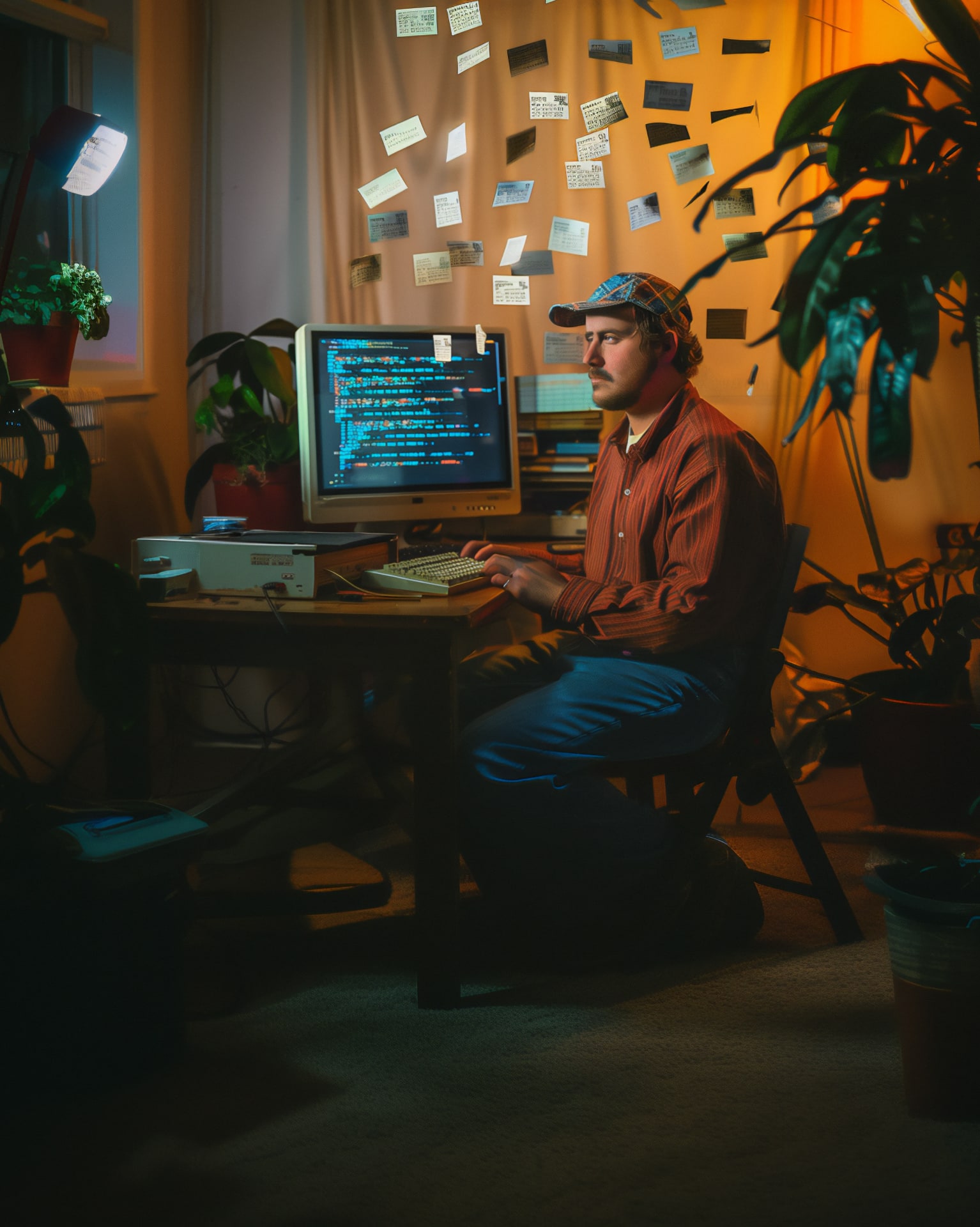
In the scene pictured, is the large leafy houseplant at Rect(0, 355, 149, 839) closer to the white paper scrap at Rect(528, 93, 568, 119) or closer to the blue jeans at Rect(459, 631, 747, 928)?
the blue jeans at Rect(459, 631, 747, 928)

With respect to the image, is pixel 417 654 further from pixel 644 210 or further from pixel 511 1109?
pixel 644 210

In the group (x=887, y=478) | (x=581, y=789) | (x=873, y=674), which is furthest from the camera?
(x=873, y=674)

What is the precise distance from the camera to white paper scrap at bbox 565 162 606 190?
116 inches

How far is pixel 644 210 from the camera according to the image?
2.96 metres

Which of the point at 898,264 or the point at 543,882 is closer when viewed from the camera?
the point at 898,264

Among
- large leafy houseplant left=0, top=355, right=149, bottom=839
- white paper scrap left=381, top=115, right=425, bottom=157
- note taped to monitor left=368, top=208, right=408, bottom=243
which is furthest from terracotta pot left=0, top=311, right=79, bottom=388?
white paper scrap left=381, top=115, right=425, bottom=157

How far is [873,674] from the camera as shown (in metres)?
2.59

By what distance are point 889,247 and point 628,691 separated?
36.3 inches

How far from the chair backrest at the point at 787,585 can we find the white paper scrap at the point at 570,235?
4.85 ft

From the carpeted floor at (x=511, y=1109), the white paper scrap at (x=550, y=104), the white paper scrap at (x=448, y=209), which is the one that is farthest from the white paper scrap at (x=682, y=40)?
the carpeted floor at (x=511, y=1109)

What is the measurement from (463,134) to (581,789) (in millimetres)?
2059

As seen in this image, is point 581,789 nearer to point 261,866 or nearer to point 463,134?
point 261,866

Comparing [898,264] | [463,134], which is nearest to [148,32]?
[463,134]

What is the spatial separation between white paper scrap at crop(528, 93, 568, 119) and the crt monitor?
2.86ft
